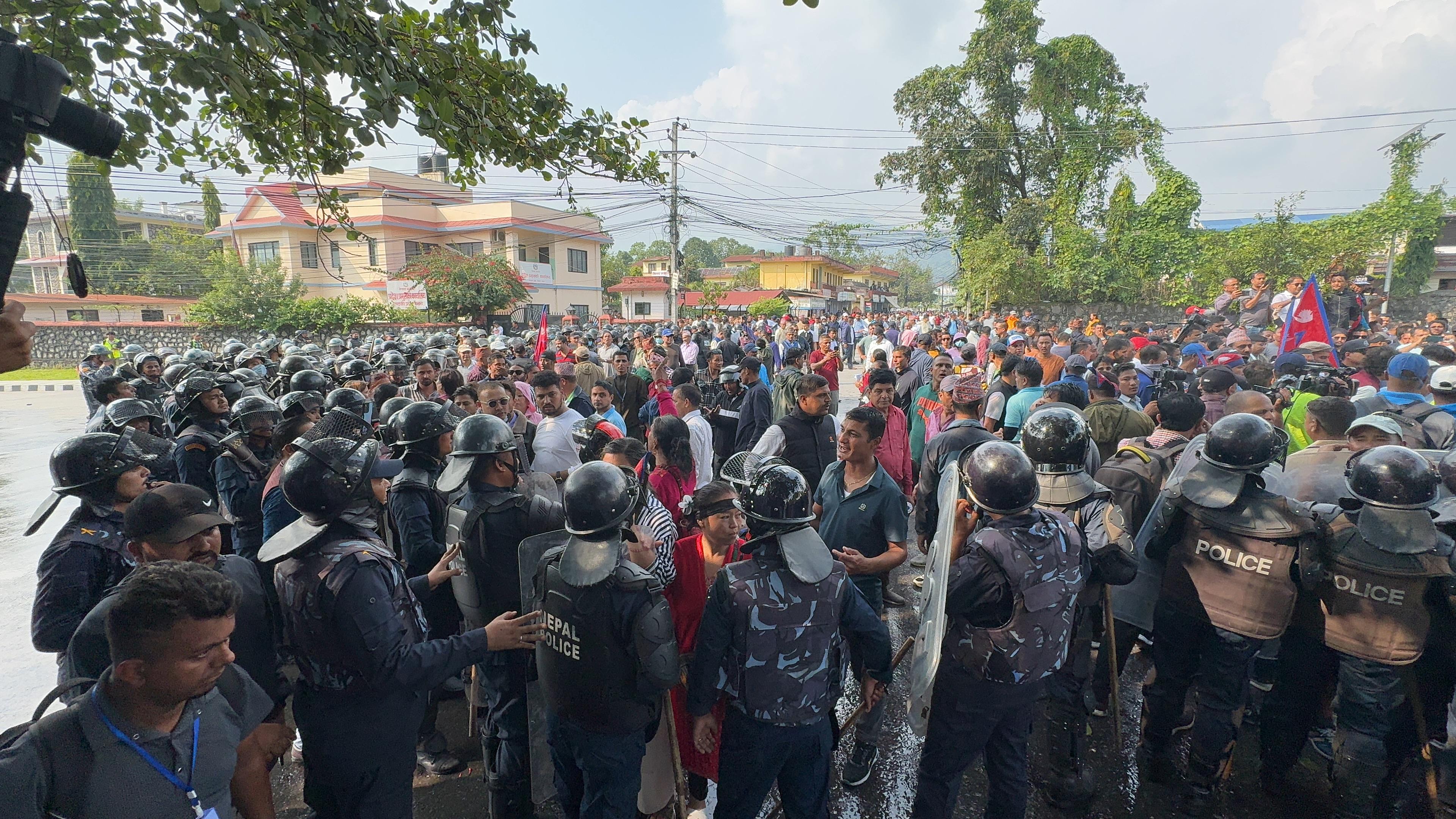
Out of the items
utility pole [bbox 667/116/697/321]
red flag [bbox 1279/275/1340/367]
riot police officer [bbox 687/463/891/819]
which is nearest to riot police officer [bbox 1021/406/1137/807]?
riot police officer [bbox 687/463/891/819]

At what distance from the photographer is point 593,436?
4391 mm

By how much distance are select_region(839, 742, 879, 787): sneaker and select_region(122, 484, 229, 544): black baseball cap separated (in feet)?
10.6

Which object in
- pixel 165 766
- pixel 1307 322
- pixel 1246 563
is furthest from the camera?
pixel 1307 322

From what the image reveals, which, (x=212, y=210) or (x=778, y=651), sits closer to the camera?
(x=778, y=651)

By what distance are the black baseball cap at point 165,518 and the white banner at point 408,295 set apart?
26.6 metres

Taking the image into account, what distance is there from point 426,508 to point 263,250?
132ft

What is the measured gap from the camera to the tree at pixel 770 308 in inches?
1661

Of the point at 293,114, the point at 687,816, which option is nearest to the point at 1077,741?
the point at 687,816

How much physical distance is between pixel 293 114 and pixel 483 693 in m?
3.34

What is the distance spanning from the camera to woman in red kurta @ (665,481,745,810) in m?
2.87

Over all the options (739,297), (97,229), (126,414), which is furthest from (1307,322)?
(97,229)

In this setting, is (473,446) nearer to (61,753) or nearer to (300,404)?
(61,753)

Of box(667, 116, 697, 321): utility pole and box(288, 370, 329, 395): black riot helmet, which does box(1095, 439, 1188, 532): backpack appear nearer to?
box(288, 370, 329, 395): black riot helmet

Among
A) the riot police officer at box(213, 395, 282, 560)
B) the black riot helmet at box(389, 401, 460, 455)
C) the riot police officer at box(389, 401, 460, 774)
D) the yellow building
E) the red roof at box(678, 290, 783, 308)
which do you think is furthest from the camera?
the red roof at box(678, 290, 783, 308)
